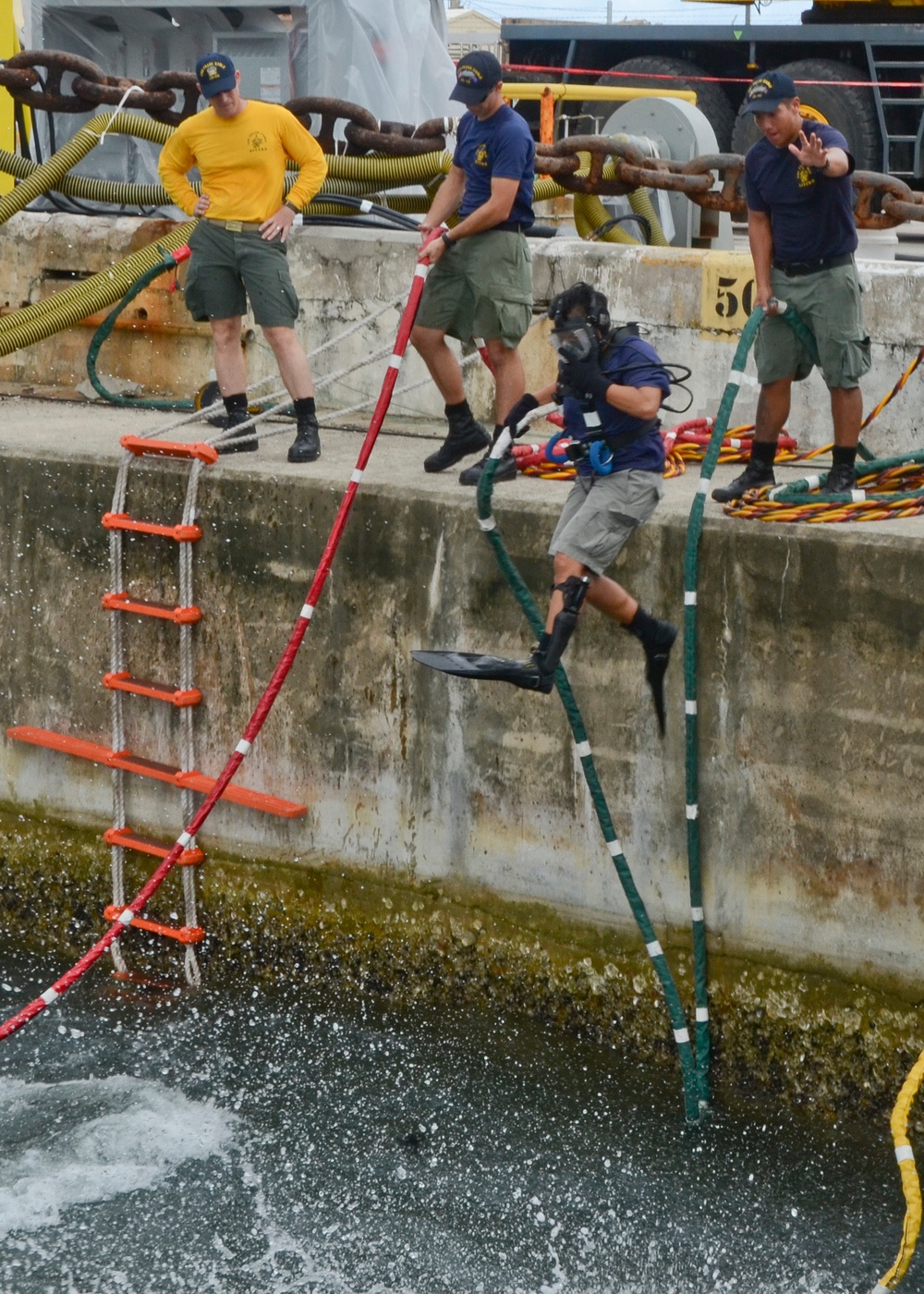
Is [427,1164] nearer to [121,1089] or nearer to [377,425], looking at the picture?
[121,1089]

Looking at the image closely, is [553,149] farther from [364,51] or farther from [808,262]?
[364,51]

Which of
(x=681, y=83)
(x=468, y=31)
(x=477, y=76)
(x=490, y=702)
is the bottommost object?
(x=490, y=702)

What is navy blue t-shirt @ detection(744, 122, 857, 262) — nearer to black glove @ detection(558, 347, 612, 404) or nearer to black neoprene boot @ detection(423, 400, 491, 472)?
black glove @ detection(558, 347, 612, 404)

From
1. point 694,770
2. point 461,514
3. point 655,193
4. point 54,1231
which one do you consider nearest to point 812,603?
point 694,770

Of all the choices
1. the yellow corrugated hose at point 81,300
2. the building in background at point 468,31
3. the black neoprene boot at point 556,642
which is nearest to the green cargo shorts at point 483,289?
the black neoprene boot at point 556,642

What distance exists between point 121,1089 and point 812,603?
3.19m

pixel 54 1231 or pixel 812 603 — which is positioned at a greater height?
pixel 812 603

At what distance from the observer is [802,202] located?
224 inches

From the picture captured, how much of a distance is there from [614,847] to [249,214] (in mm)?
3126

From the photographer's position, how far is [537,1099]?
5910mm

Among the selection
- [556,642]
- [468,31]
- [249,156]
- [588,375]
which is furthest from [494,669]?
[468,31]

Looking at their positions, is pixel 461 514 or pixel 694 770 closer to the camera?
pixel 694 770

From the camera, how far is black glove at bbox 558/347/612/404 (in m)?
5.14

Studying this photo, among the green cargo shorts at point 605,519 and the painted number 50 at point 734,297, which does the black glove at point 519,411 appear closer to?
the green cargo shorts at point 605,519
